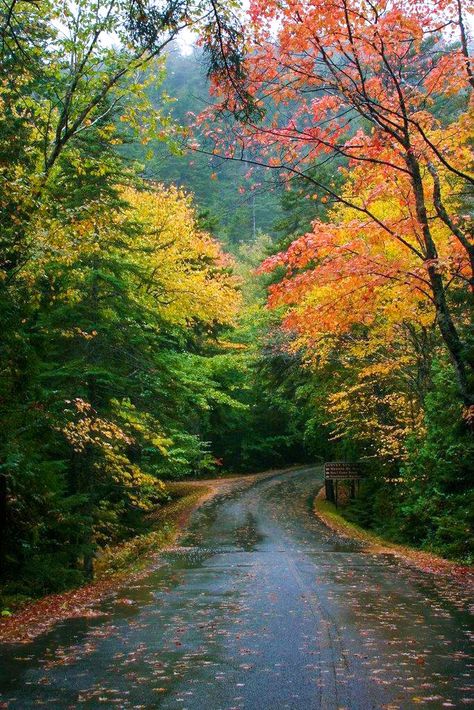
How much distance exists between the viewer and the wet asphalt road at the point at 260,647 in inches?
199

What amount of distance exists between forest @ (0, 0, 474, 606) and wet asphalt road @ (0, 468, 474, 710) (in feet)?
8.21

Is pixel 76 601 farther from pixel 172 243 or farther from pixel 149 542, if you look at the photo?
pixel 172 243

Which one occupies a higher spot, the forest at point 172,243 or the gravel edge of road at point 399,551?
the forest at point 172,243

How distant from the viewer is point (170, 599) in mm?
9836

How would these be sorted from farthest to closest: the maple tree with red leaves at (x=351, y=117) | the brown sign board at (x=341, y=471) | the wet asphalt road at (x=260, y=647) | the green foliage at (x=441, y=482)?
the brown sign board at (x=341, y=471)
the green foliage at (x=441, y=482)
the maple tree with red leaves at (x=351, y=117)
the wet asphalt road at (x=260, y=647)

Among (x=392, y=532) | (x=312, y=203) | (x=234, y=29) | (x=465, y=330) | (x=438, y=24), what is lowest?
(x=392, y=532)

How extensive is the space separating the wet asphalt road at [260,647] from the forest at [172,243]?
2501mm

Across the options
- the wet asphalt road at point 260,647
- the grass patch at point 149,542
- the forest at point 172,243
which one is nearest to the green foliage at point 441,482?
the forest at point 172,243

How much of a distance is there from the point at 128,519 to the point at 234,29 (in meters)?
15.4

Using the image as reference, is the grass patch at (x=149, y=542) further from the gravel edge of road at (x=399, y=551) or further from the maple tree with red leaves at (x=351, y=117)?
the maple tree with red leaves at (x=351, y=117)

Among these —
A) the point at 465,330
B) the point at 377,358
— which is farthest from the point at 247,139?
the point at 377,358

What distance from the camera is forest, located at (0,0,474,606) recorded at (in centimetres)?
898

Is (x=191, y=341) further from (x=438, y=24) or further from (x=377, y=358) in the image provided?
(x=438, y=24)

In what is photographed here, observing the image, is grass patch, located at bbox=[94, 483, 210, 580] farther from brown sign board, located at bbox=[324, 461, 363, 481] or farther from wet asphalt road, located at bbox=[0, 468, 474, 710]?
brown sign board, located at bbox=[324, 461, 363, 481]
